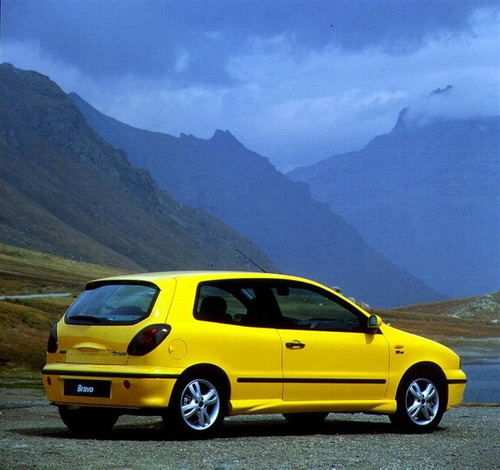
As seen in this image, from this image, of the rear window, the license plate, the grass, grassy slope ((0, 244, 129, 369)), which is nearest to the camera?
the license plate

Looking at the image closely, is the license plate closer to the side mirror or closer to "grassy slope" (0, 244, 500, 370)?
the side mirror

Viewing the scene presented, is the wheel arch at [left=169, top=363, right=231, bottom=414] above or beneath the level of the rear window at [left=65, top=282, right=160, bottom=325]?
beneath

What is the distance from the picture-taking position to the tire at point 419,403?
561 inches

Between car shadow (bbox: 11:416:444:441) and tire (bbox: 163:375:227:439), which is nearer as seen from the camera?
tire (bbox: 163:375:227:439)

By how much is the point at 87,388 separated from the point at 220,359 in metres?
1.55

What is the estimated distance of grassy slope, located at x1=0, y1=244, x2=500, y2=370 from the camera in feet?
169

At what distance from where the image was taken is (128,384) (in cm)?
1209

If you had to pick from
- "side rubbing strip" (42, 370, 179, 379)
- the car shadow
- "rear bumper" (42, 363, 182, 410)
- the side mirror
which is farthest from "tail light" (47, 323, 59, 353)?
the side mirror

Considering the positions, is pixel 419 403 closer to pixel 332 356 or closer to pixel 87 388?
pixel 332 356

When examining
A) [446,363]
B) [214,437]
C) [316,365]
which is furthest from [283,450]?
[446,363]

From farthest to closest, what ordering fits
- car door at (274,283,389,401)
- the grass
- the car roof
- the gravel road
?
the grass, car door at (274,283,389,401), the car roof, the gravel road

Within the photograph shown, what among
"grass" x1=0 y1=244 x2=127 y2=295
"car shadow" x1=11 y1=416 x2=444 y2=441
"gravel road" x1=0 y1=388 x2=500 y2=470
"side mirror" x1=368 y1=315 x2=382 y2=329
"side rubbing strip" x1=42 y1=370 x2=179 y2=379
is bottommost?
"gravel road" x1=0 y1=388 x2=500 y2=470

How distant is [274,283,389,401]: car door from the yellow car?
0.01 metres

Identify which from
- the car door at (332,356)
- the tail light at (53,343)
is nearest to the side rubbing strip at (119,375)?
the tail light at (53,343)
